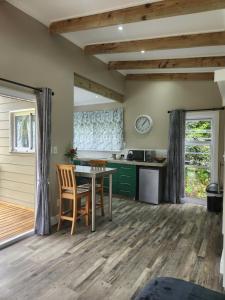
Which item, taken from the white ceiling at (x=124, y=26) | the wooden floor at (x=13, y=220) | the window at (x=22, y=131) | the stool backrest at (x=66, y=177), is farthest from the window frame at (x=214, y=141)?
the wooden floor at (x=13, y=220)

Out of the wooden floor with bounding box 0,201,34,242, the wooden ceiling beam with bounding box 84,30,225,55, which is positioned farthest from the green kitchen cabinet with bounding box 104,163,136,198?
the wooden ceiling beam with bounding box 84,30,225,55

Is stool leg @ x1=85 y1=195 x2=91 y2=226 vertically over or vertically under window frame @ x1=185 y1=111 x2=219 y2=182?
under

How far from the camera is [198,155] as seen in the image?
5234 mm

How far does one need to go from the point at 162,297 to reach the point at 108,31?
3658 millimetres

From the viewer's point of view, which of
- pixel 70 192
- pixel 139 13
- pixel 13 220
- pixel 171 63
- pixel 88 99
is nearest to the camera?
pixel 139 13

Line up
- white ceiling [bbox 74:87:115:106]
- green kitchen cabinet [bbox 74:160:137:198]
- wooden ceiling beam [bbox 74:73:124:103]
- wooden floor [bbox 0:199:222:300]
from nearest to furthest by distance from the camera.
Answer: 1. wooden floor [bbox 0:199:222:300]
2. wooden ceiling beam [bbox 74:73:124:103]
3. green kitchen cabinet [bbox 74:160:137:198]
4. white ceiling [bbox 74:87:115:106]

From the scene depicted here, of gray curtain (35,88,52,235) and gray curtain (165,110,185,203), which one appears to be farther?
gray curtain (165,110,185,203)

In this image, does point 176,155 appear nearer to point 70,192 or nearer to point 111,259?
point 70,192

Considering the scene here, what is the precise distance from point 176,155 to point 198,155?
54cm

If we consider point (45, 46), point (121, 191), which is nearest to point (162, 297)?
point (45, 46)

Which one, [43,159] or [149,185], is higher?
[43,159]

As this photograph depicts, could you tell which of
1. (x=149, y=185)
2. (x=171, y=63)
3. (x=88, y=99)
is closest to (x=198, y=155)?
(x=149, y=185)

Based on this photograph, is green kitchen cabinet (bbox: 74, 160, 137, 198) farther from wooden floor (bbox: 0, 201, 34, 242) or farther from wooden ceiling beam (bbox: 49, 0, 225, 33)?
wooden ceiling beam (bbox: 49, 0, 225, 33)

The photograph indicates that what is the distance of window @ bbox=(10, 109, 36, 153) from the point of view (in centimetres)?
448
